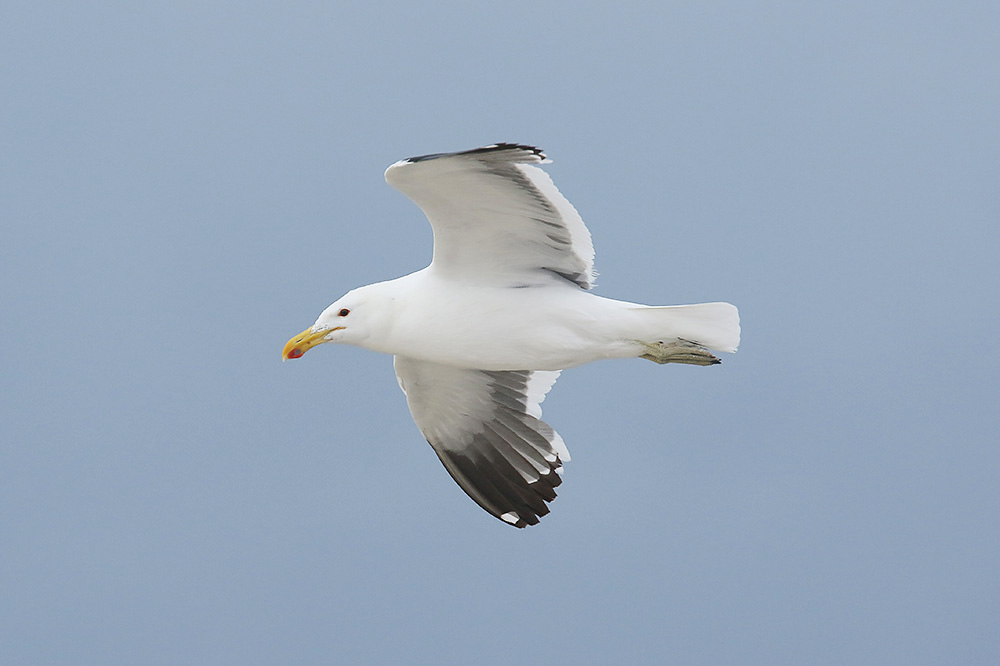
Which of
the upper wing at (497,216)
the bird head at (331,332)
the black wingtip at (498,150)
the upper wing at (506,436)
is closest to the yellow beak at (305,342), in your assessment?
the bird head at (331,332)

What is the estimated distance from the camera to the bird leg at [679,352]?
785 cm

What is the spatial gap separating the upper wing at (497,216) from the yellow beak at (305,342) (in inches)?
28.3

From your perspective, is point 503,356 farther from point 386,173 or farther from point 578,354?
point 386,173

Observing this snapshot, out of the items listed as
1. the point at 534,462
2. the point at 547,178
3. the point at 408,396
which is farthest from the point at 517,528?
the point at 547,178

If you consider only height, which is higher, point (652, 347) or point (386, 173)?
point (386, 173)

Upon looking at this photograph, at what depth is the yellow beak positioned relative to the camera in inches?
316

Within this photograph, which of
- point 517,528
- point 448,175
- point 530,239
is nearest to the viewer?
point 448,175

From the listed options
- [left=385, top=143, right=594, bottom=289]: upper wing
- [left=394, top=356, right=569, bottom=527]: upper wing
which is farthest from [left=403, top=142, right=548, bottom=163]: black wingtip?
[left=394, top=356, right=569, bottom=527]: upper wing

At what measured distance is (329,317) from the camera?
317 inches

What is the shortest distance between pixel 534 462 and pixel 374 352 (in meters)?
1.35

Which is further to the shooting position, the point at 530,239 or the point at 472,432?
the point at 472,432

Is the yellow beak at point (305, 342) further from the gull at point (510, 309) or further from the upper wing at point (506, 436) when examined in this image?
the upper wing at point (506, 436)

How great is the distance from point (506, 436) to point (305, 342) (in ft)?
5.05

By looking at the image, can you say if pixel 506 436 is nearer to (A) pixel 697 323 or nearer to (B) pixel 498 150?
(A) pixel 697 323
